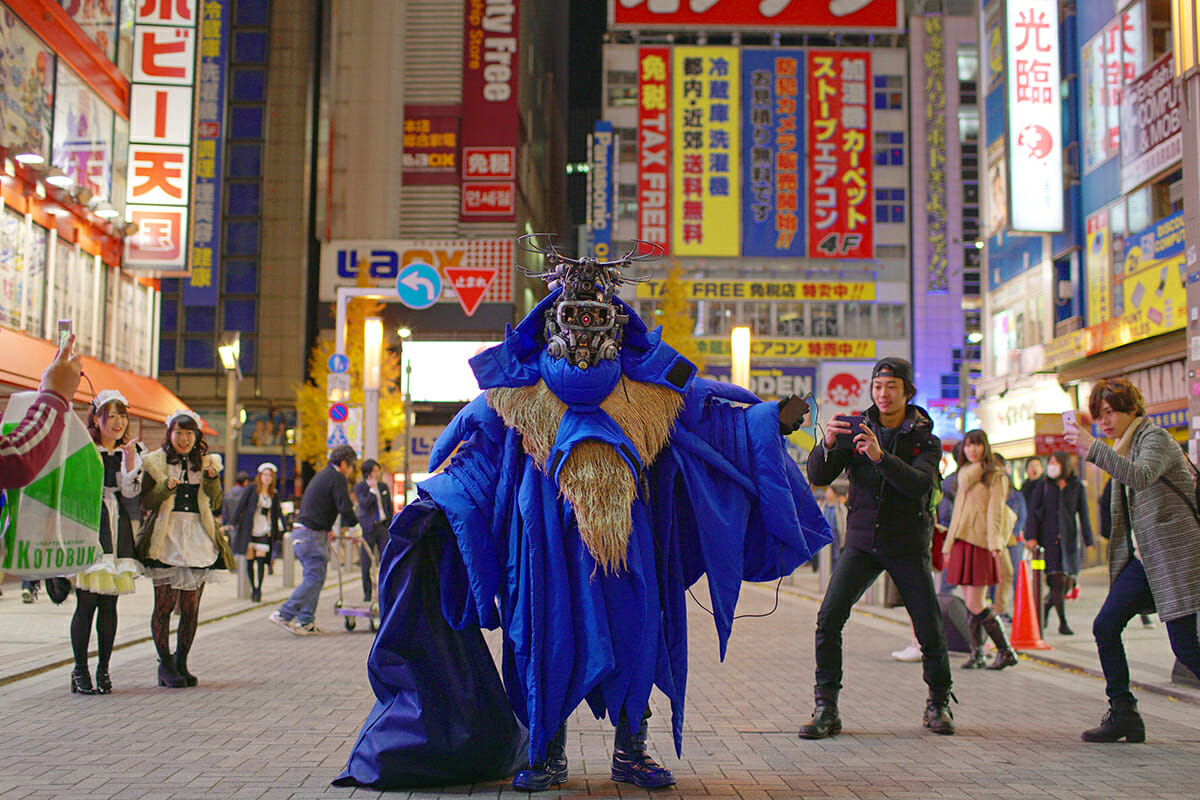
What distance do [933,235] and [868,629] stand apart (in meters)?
40.6

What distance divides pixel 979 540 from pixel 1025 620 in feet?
5.44

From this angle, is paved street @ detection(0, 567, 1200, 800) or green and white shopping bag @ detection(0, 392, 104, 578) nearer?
green and white shopping bag @ detection(0, 392, 104, 578)

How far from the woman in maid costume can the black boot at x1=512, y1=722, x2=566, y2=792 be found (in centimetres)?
381

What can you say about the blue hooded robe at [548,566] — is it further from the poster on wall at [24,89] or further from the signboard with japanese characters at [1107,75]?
the signboard with japanese characters at [1107,75]

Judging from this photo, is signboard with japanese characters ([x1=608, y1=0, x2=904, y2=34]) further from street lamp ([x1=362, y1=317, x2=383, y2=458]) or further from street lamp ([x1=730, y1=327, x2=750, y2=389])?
street lamp ([x1=730, y1=327, x2=750, y2=389])

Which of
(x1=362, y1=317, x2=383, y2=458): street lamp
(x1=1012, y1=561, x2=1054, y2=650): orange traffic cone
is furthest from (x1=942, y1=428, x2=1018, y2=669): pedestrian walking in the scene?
(x1=362, y1=317, x2=383, y2=458): street lamp

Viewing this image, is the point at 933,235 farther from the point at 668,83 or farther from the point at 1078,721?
the point at 1078,721

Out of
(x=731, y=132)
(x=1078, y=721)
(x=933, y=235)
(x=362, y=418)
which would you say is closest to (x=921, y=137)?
(x=933, y=235)

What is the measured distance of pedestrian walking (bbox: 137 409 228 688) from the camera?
7852mm

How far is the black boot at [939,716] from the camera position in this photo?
20.1 ft

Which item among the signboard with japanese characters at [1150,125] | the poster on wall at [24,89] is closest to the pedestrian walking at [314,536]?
the poster on wall at [24,89]

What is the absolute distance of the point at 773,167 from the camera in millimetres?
49812

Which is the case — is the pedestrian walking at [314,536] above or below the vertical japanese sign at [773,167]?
below

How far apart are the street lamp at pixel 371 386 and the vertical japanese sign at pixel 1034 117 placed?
43.7 feet
